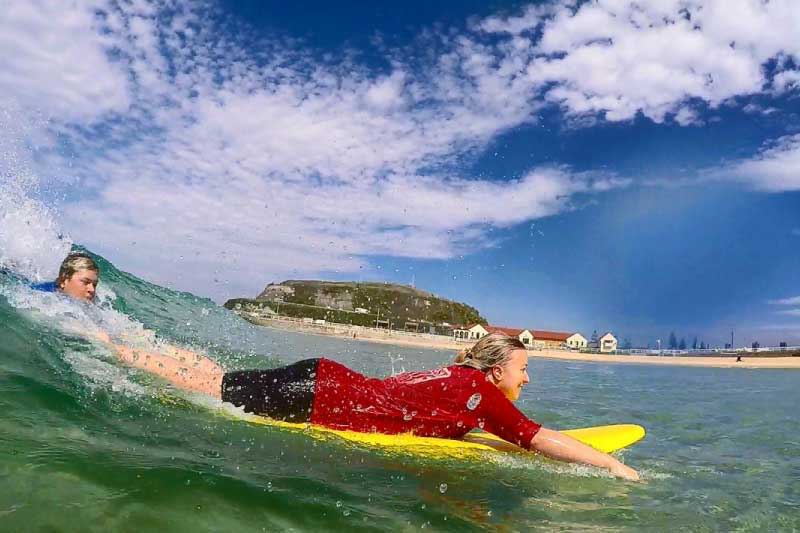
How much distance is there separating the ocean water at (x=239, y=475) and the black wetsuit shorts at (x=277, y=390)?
0.20 meters

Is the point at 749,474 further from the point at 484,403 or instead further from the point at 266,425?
the point at 266,425

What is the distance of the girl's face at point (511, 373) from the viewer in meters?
5.16

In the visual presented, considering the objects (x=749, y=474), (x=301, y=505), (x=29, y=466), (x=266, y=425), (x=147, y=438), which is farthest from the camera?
(x=749, y=474)

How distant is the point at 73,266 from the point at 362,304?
131 m

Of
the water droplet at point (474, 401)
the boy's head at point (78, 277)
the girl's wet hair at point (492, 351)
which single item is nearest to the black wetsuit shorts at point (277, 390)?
the water droplet at point (474, 401)

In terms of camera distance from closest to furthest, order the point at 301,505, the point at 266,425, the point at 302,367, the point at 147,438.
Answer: the point at 301,505 → the point at 147,438 → the point at 302,367 → the point at 266,425

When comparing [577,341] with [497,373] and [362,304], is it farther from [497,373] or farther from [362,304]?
[497,373]

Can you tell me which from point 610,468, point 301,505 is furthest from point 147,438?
point 610,468

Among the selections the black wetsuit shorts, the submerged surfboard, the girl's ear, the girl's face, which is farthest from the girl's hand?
the black wetsuit shorts

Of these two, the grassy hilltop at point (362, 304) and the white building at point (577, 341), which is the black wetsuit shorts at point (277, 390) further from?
the white building at point (577, 341)

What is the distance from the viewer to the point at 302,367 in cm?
480

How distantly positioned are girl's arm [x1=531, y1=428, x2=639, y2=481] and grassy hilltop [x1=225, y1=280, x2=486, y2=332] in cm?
11223

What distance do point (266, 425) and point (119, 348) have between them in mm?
2246

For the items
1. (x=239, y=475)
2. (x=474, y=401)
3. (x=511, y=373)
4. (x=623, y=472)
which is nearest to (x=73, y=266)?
(x=239, y=475)
